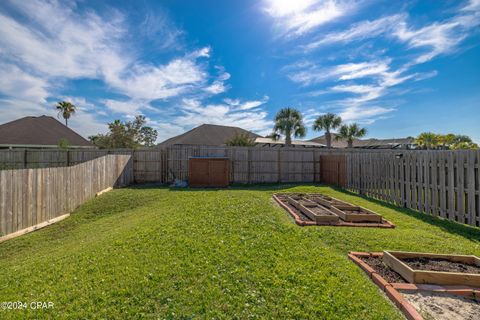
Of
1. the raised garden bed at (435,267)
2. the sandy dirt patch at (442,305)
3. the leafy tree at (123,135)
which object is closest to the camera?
the sandy dirt patch at (442,305)

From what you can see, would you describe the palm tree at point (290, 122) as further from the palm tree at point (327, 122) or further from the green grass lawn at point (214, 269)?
the green grass lawn at point (214, 269)

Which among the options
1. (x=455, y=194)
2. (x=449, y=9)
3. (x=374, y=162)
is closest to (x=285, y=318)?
(x=455, y=194)

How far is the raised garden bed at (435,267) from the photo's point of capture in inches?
96.5

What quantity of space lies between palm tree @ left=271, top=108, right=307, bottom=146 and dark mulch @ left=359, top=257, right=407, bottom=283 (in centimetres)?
2308

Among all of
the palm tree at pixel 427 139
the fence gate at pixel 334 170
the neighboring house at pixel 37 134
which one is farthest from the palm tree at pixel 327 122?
the neighboring house at pixel 37 134

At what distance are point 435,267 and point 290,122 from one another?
23417 mm

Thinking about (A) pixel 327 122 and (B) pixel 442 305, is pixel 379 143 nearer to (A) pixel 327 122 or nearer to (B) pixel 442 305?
(A) pixel 327 122

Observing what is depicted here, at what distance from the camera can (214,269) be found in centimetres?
277

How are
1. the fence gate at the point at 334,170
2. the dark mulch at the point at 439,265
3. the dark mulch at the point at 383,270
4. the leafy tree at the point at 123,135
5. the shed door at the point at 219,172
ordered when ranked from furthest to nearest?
the leafy tree at the point at 123,135 → the shed door at the point at 219,172 → the fence gate at the point at 334,170 → the dark mulch at the point at 439,265 → the dark mulch at the point at 383,270

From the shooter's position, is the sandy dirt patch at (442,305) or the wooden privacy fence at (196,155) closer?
the sandy dirt patch at (442,305)

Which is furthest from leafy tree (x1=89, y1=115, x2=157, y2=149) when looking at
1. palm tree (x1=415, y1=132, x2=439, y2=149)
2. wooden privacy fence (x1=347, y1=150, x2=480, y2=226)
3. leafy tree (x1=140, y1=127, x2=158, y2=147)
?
palm tree (x1=415, y1=132, x2=439, y2=149)

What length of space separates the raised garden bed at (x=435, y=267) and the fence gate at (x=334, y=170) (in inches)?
312

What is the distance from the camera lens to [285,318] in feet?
6.47

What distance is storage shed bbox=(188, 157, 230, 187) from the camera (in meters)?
11.6
